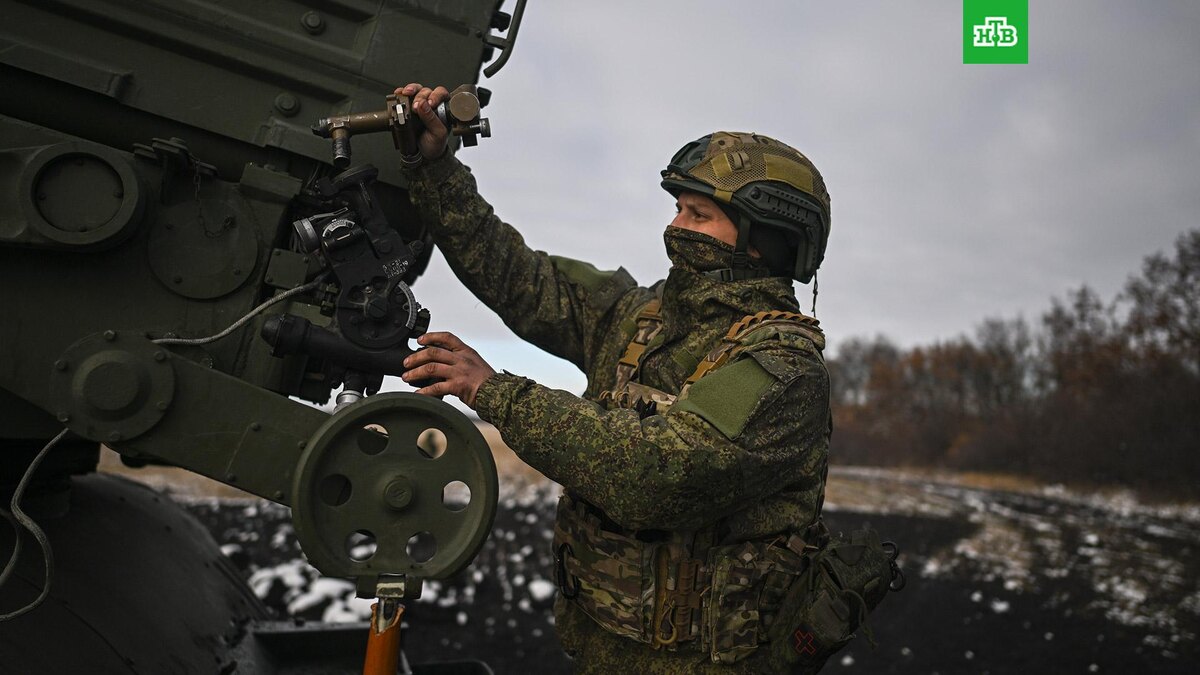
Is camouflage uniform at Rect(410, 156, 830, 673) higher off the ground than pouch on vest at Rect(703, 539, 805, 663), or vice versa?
camouflage uniform at Rect(410, 156, 830, 673)

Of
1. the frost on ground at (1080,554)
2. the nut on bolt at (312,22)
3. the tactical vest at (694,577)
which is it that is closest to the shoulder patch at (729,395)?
the tactical vest at (694,577)

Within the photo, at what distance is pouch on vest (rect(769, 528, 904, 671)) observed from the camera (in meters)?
2.97

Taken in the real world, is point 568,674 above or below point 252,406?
below

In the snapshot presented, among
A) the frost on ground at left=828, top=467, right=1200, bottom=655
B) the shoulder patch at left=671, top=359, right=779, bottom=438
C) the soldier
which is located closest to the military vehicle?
the soldier

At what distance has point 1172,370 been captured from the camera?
24.4 meters

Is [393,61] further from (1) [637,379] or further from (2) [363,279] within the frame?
(1) [637,379]

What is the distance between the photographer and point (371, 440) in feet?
8.25

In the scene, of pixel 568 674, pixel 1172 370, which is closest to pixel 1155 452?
pixel 1172 370

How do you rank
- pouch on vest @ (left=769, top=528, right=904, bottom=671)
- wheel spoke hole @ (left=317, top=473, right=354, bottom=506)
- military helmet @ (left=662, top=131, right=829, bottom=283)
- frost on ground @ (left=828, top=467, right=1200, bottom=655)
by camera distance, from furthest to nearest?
frost on ground @ (left=828, top=467, right=1200, bottom=655) < military helmet @ (left=662, top=131, right=829, bottom=283) < pouch on vest @ (left=769, top=528, right=904, bottom=671) < wheel spoke hole @ (left=317, top=473, right=354, bottom=506)

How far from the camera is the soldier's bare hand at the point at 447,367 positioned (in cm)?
261

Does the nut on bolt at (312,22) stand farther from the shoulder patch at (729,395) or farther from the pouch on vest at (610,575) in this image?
the pouch on vest at (610,575)

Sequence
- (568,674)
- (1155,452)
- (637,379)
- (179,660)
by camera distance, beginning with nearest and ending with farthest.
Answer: (179,660) < (637,379) < (568,674) < (1155,452)

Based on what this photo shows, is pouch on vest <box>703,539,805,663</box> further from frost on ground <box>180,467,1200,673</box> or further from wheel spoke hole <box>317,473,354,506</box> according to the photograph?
frost on ground <box>180,467,1200,673</box>

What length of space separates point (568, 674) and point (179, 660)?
3998 mm
